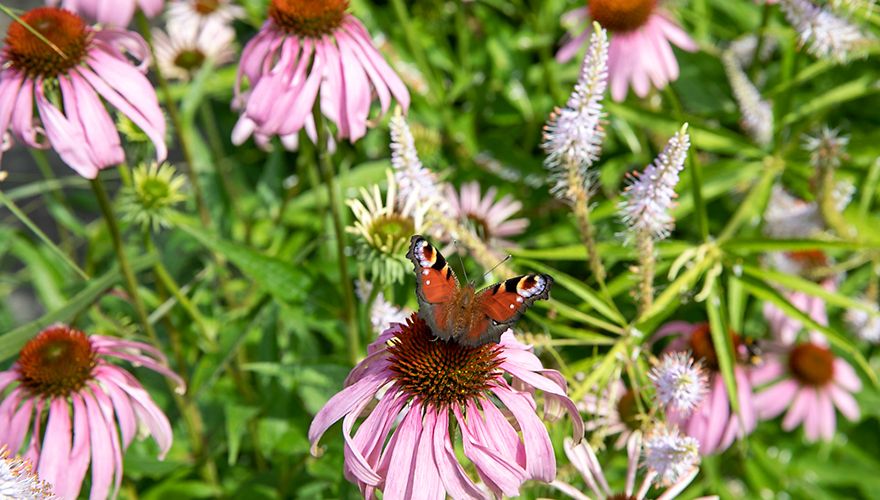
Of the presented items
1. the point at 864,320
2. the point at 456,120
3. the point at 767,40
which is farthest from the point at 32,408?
the point at 767,40

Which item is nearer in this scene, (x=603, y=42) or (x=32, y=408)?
(x=603, y=42)

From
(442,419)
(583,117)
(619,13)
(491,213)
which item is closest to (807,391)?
(491,213)

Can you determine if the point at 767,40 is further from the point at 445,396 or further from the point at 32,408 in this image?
the point at 32,408

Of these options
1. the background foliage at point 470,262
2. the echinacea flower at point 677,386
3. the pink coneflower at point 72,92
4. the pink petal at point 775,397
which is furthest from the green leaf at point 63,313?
the pink petal at point 775,397

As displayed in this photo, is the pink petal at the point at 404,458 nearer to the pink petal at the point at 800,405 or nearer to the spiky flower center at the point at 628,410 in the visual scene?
the spiky flower center at the point at 628,410

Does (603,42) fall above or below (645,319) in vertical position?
above

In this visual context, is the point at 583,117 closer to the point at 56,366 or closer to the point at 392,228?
the point at 392,228
